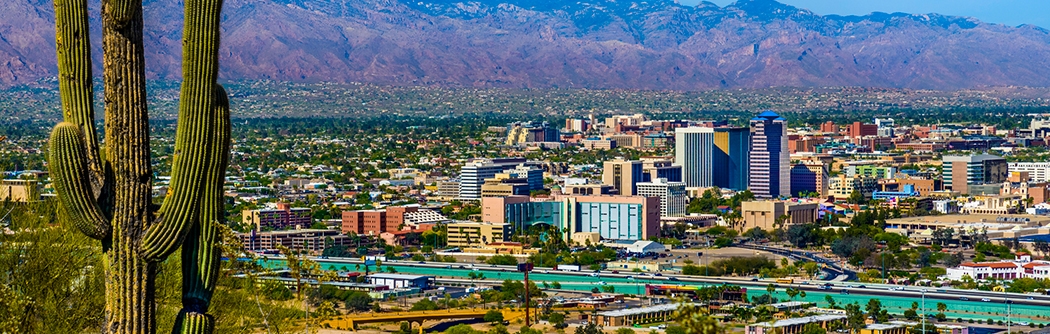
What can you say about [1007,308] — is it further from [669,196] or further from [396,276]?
[669,196]

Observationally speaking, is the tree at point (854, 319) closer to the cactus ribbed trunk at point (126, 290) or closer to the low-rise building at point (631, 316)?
the low-rise building at point (631, 316)

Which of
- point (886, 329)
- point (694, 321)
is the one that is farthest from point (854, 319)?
point (694, 321)

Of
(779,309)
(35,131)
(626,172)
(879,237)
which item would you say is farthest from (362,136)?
(779,309)

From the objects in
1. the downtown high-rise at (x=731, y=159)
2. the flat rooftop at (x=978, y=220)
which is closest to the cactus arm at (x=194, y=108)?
the flat rooftop at (x=978, y=220)

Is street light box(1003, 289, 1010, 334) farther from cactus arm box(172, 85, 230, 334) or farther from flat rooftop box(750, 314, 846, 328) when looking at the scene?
cactus arm box(172, 85, 230, 334)

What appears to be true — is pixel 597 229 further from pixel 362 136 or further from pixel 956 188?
pixel 362 136

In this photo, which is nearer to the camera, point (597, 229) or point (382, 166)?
point (597, 229)
